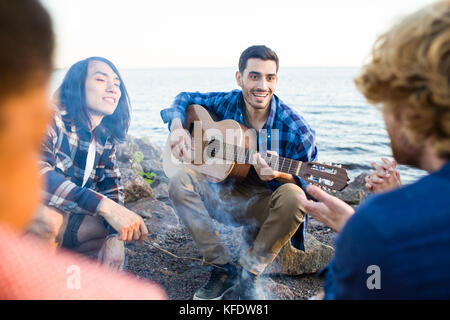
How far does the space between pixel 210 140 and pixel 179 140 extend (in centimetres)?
27

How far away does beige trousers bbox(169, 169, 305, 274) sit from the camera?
8.27ft

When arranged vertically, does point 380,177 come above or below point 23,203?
below

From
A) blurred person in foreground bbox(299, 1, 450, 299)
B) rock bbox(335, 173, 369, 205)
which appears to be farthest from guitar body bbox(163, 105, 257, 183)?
rock bbox(335, 173, 369, 205)

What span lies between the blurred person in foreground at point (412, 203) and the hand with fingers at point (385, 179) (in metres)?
0.82

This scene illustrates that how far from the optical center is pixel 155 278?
103 inches

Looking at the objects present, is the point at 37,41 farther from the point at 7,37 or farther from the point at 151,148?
the point at 151,148

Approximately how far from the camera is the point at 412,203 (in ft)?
3.15

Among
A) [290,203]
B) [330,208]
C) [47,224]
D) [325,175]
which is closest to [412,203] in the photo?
[330,208]

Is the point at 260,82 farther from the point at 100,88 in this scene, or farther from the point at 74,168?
the point at 74,168

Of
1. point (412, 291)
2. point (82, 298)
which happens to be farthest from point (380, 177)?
point (82, 298)

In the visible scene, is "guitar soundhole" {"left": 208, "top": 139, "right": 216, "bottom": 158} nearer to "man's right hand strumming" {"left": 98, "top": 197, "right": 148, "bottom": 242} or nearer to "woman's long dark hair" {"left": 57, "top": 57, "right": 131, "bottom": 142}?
"woman's long dark hair" {"left": 57, "top": 57, "right": 131, "bottom": 142}

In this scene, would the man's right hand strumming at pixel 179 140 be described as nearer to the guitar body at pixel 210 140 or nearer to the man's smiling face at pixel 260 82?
the guitar body at pixel 210 140

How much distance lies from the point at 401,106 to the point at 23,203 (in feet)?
3.60

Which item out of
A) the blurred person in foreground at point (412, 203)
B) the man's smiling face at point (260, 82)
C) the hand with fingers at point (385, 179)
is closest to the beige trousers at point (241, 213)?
the hand with fingers at point (385, 179)
